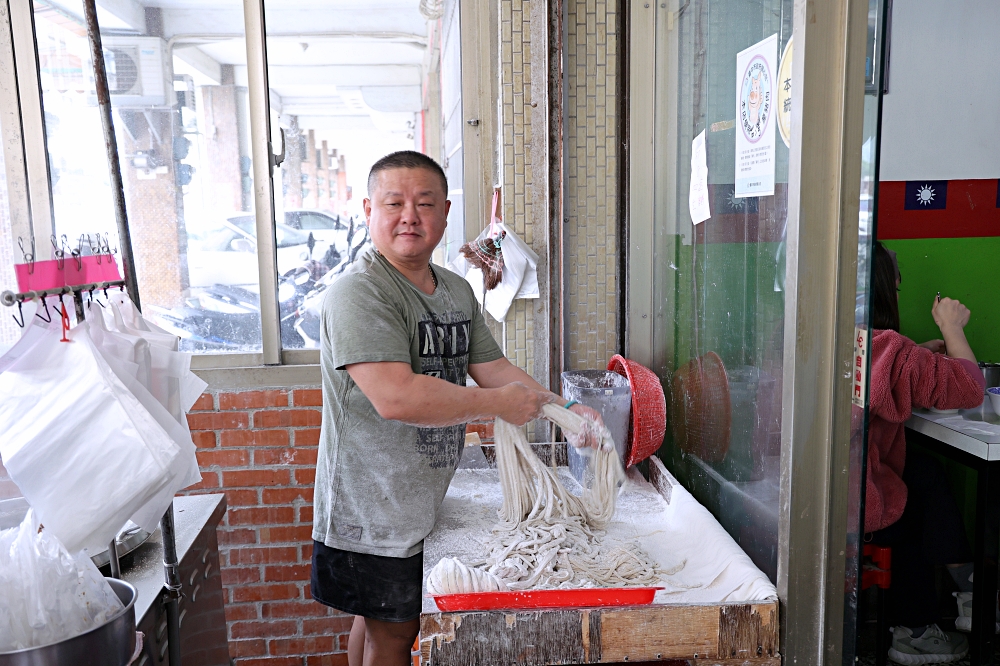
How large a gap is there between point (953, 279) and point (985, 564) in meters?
1.38

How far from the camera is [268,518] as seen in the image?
300 cm

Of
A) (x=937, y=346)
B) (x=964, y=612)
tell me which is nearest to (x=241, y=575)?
(x=964, y=612)

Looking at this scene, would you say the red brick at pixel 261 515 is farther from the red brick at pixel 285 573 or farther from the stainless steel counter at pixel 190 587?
the stainless steel counter at pixel 190 587

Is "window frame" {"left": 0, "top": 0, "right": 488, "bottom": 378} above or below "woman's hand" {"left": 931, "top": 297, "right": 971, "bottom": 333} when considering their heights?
above

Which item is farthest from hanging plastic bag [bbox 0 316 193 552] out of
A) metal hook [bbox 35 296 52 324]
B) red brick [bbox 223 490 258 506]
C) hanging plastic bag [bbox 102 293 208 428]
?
red brick [bbox 223 490 258 506]

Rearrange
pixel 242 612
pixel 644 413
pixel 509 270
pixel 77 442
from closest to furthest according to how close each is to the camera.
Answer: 1. pixel 77 442
2. pixel 644 413
3. pixel 509 270
4. pixel 242 612

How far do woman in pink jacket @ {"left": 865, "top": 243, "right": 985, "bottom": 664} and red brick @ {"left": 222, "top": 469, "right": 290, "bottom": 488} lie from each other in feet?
7.09

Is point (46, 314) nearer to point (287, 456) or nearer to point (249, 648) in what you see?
point (287, 456)

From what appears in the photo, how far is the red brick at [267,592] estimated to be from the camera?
3.02m

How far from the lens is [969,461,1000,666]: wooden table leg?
2.36m

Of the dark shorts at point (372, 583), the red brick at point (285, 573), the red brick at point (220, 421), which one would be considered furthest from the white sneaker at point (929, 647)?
the red brick at point (220, 421)

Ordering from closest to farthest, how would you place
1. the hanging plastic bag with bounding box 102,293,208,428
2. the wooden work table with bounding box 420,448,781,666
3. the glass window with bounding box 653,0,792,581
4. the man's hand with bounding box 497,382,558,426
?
1. the hanging plastic bag with bounding box 102,293,208,428
2. the wooden work table with bounding box 420,448,781,666
3. the glass window with bounding box 653,0,792,581
4. the man's hand with bounding box 497,382,558,426

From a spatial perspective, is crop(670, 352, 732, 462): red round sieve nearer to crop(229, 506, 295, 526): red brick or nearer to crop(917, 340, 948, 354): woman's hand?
crop(917, 340, 948, 354): woman's hand

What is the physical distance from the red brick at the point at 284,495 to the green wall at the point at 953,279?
107 inches
